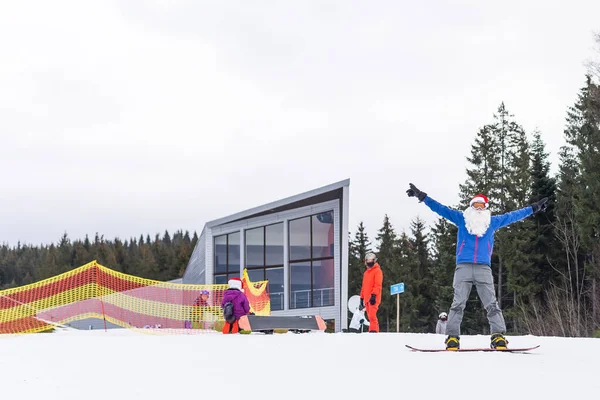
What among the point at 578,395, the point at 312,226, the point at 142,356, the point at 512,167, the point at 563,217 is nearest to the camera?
the point at 578,395

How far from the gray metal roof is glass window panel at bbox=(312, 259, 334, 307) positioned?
9.41 feet

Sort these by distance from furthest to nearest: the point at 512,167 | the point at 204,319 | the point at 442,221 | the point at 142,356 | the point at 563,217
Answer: the point at 442,221 → the point at 512,167 → the point at 563,217 → the point at 204,319 → the point at 142,356

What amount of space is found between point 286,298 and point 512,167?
28567 millimetres

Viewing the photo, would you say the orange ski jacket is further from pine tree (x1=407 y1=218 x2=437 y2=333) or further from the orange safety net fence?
pine tree (x1=407 y1=218 x2=437 y2=333)

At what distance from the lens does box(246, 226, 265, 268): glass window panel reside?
107 feet

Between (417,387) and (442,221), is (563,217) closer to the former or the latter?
(442,221)

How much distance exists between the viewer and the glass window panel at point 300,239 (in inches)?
1195

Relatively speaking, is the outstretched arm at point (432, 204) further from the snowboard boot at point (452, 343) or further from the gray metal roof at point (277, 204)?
the gray metal roof at point (277, 204)

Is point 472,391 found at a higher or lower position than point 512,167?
lower

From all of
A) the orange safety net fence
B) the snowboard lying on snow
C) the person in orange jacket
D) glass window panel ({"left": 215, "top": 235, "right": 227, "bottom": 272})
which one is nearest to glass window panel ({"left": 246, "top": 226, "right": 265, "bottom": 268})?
glass window panel ({"left": 215, "top": 235, "right": 227, "bottom": 272})

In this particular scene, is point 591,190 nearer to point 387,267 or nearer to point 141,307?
point 141,307

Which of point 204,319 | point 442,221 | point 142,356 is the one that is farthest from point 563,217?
point 142,356

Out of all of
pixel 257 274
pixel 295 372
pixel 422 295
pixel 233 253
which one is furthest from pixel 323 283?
pixel 422 295

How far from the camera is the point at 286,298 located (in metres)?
31.3
